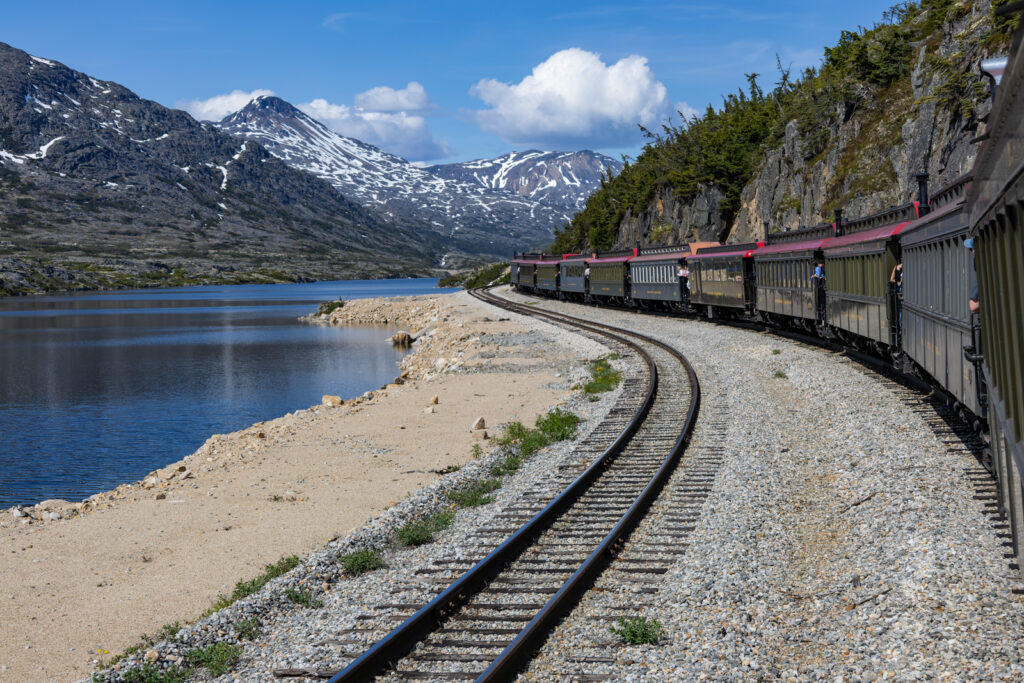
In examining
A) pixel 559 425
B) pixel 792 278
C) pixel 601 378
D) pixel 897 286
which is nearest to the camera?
pixel 559 425

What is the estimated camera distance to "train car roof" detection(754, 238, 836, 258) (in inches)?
1077

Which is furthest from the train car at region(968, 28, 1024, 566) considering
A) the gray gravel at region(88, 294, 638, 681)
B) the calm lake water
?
the calm lake water

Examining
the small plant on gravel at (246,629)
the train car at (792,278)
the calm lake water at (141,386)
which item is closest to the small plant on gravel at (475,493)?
the small plant on gravel at (246,629)

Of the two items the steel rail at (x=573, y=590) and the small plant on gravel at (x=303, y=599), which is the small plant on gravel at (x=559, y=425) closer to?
the steel rail at (x=573, y=590)

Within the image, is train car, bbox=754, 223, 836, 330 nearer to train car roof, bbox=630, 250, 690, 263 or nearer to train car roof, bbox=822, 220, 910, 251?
train car roof, bbox=822, 220, 910, 251

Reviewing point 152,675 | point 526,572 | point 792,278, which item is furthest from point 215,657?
point 792,278

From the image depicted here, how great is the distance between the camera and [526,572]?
30.1 ft

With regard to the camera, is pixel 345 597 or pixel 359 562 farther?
pixel 359 562

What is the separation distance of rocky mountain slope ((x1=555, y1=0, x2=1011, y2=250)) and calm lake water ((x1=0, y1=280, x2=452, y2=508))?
23.5m

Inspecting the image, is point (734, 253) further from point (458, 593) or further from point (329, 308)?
point (329, 308)

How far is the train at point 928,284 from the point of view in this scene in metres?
4.86

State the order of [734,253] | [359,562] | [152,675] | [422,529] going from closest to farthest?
[152,675] < [359,562] < [422,529] < [734,253]

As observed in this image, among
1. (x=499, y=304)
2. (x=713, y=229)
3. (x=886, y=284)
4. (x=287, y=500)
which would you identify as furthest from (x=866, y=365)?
(x=713, y=229)

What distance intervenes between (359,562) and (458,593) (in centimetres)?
207
